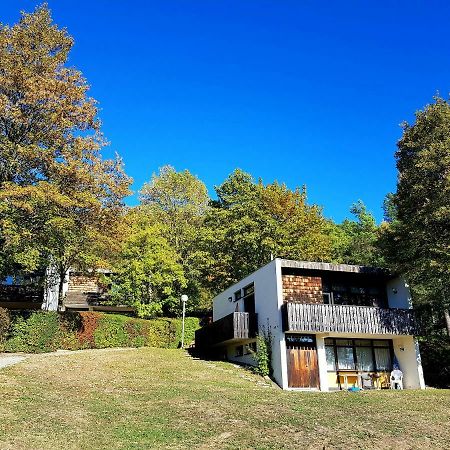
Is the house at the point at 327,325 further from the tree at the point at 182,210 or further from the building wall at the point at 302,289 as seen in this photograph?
the tree at the point at 182,210

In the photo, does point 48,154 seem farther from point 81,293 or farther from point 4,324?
point 81,293

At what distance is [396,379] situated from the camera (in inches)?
910

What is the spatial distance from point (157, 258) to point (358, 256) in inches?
703

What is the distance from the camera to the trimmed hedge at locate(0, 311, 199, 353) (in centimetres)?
2416

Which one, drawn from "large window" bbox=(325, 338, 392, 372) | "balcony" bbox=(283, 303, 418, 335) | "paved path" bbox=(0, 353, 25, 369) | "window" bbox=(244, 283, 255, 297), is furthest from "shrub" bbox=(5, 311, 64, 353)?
"large window" bbox=(325, 338, 392, 372)

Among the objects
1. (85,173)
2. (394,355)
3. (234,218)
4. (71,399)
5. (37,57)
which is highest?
(37,57)

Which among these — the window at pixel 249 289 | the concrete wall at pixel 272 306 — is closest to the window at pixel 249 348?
the concrete wall at pixel 272 306

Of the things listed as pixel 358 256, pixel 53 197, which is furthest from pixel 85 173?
pixel 358 256

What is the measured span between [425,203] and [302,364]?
9276 millimetres

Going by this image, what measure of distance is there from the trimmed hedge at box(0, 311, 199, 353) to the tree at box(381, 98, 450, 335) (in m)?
14.4

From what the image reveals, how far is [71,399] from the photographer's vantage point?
15.3 meters

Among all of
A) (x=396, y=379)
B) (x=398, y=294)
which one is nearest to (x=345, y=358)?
(x=396, y=379)

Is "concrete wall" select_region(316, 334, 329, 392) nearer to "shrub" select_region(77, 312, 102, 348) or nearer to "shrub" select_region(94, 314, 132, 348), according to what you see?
"shrub" select_region(94, 314, 132, 348)

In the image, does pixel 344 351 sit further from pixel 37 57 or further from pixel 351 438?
pixel 37 57
